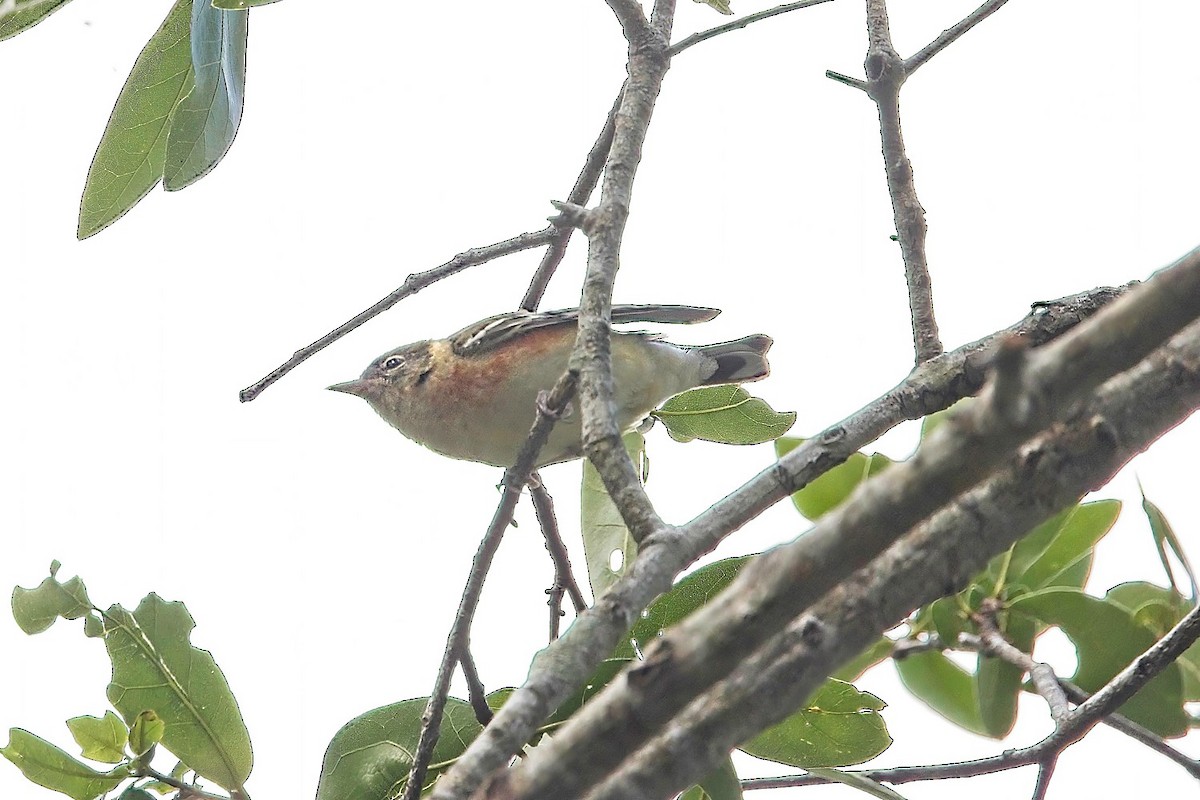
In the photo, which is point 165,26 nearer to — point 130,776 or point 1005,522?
point 130,776

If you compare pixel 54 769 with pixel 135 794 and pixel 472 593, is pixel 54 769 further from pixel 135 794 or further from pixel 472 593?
pixel 472 593

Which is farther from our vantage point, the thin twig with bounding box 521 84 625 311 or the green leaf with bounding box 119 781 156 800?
the thin twig with bounding box 521 84 625 311

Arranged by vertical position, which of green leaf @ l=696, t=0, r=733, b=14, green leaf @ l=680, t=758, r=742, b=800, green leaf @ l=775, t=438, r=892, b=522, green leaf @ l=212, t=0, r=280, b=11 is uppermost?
green leaf @ l=696, t=0, r=733, b=14

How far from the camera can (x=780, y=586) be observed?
1142 mm

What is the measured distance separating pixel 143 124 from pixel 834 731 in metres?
2.88

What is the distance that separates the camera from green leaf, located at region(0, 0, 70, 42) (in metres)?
3.43

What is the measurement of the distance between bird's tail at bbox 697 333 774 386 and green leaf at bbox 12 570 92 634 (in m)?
3.10

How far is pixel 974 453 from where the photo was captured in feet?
3.61

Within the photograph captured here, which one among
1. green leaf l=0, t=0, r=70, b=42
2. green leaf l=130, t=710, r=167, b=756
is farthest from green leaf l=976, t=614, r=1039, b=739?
green leaf l=0, t=0, r=70, b=42

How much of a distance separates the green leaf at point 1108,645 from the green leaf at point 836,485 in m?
0.47

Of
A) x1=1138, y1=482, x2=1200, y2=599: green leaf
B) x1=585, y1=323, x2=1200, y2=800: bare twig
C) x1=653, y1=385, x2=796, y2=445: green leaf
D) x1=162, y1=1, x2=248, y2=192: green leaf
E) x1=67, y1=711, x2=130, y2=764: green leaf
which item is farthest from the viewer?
x1=653, y1=385, x2=796, y2=445: green leaf

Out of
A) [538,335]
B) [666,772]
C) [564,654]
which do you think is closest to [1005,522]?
[666,772]

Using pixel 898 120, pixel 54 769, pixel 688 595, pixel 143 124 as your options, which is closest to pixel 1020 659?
pixel 688 595

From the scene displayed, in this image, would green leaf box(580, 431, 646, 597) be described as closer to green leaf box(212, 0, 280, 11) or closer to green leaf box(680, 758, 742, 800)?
green leaf box(680, 758, 742, 800)
